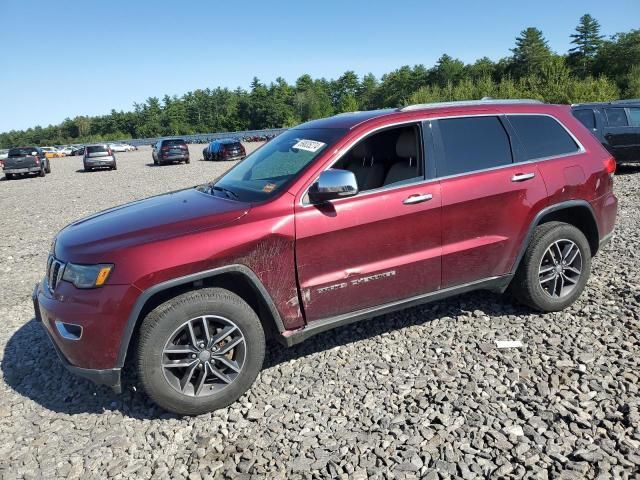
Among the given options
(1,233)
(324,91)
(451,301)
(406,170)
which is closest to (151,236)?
(406,170)

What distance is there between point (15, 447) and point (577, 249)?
4.53 meters

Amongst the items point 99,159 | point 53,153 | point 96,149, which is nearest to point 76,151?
point 53,153

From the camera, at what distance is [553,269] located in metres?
Answer: 4.27

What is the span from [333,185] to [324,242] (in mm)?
391

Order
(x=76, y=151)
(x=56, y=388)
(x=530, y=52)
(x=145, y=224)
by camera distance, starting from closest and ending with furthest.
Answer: (x=145, y=224), (x=56, y=388), (x=76, y=151), (x=530, y=52)

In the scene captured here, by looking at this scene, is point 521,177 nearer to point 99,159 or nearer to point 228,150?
point 228,150

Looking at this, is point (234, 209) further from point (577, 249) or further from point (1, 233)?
point (1, 233)

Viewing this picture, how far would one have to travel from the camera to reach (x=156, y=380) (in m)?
3.01

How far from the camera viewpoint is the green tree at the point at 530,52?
76.5m

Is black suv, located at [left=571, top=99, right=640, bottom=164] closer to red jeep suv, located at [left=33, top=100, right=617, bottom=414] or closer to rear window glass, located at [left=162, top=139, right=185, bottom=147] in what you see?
red jeep suv, located at [left=33, top=100, right=617, bottom=414]

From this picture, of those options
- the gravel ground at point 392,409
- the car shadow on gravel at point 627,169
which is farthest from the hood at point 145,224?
the car shadow on gravel at point 627,169

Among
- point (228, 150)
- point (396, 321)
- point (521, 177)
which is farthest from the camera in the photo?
point (228, 150)

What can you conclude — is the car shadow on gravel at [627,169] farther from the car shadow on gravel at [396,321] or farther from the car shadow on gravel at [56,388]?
the car shadow on gravel at [56,388]

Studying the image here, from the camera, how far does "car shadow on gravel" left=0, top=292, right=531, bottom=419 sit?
343 cm
